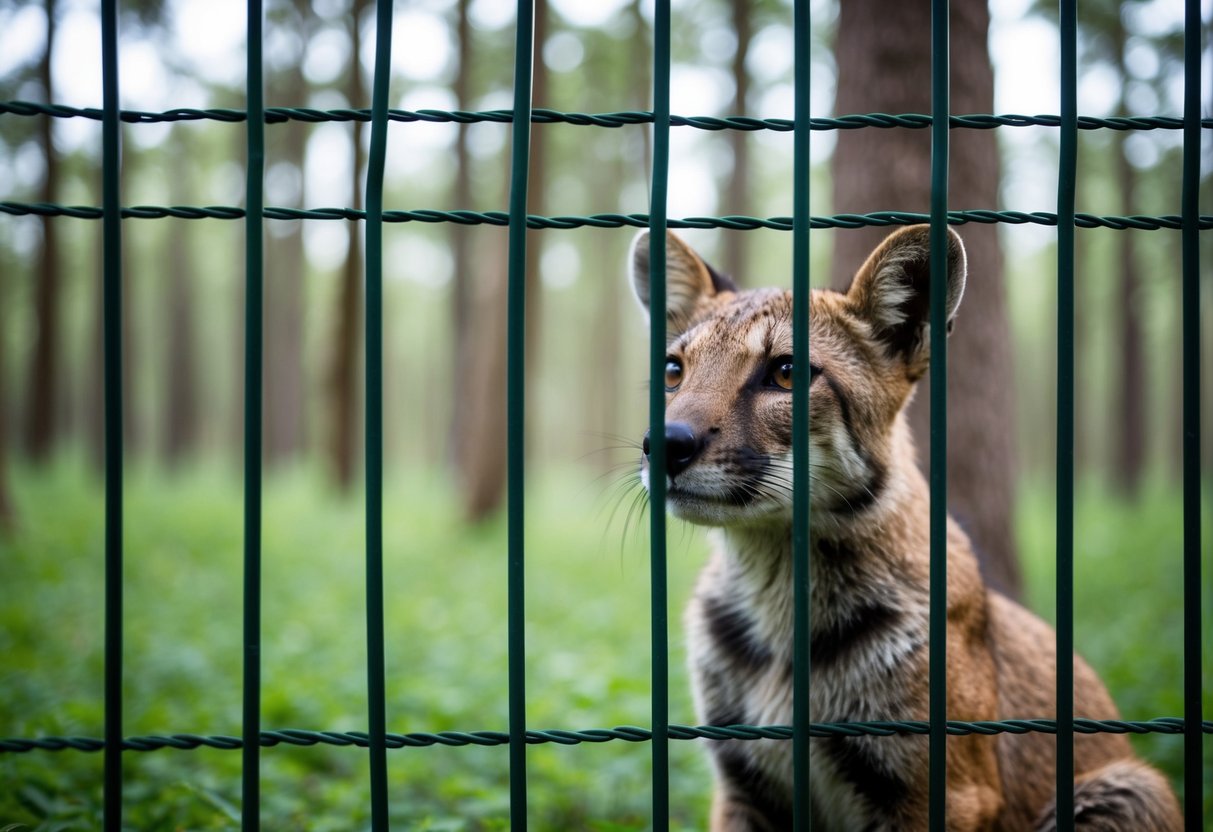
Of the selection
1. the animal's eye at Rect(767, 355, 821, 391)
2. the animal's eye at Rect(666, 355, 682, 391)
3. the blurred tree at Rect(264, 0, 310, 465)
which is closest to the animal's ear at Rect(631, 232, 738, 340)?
the animal's eye at Rect(666, 355, 682, 391)

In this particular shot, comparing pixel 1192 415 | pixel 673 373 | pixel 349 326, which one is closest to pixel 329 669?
pixel 673 373

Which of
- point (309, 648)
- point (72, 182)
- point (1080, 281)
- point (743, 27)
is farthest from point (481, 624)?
point (72, 182)

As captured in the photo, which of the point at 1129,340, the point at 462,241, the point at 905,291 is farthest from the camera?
the point at 462,241

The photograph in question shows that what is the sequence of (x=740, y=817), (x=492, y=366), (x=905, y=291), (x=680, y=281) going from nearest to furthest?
(x=905, y=291) < (x=740, y=817) < (x=680, y=281) < (x=492, y=366)

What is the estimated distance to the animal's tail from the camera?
2.82m

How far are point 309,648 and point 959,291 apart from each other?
19.2 feet

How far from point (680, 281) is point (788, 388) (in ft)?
2.47

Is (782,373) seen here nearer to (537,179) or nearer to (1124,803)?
(1124,803)

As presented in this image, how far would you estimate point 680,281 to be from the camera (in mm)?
3238

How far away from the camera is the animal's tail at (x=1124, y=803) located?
111 inches

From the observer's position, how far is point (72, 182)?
20156 millimetres

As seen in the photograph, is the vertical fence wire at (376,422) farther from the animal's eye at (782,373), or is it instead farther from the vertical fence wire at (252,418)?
the animal's eye at (782,373)

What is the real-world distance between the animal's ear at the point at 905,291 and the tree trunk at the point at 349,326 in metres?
12.6

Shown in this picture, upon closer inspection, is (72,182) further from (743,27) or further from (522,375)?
(522,375)
